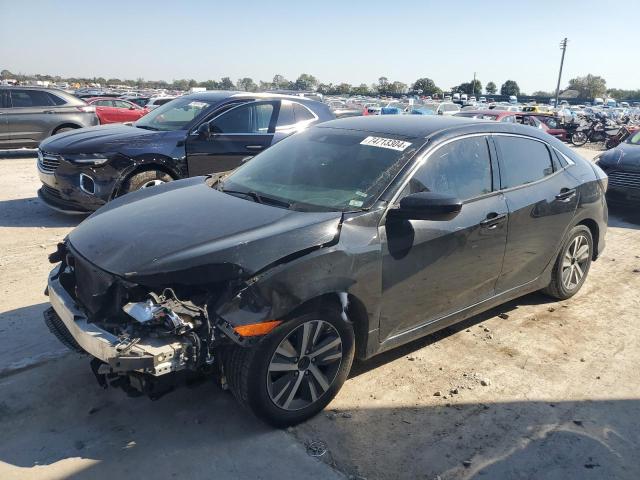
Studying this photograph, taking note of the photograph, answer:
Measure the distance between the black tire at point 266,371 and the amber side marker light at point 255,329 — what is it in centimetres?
4

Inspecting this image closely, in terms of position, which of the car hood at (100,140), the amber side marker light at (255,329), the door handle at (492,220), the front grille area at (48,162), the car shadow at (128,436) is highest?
the car hood at (100,140)

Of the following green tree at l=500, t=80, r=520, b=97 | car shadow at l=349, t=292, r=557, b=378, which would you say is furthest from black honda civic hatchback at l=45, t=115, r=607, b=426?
green tree at l=500, t=80, r=520, b=97

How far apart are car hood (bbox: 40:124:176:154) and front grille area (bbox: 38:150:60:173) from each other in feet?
0.21

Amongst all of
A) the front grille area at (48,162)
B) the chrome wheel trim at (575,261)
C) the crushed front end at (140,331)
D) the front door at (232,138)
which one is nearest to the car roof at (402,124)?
the chrome wheel trim at (575,261)

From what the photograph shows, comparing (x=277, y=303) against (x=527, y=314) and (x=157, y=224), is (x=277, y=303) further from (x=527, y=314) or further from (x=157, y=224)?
(x=527, y=314)

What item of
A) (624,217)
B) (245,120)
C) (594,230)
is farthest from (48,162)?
(624,217)

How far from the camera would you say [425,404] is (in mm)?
3439

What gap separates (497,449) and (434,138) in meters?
2.04

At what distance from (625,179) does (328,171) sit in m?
7.08

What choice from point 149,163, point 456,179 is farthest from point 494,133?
point 149,163

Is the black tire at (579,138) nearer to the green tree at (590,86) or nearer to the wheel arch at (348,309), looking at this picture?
the wheel arch at (348,309)

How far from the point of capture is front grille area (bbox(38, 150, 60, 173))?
267 inches

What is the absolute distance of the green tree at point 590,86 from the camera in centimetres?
9684

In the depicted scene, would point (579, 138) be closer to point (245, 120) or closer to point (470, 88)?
point (245, 120)
